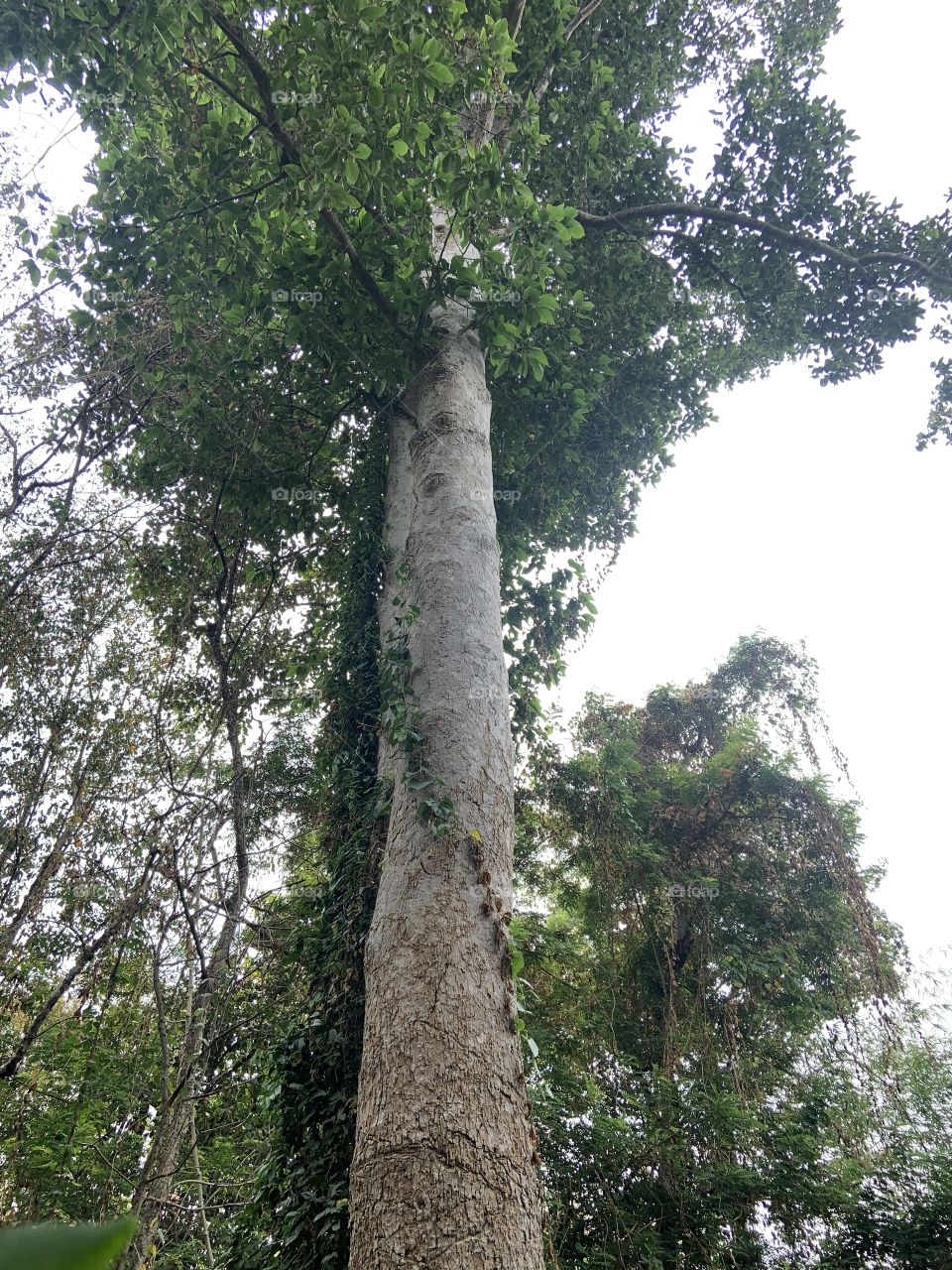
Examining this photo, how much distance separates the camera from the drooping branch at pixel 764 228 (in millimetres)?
7074

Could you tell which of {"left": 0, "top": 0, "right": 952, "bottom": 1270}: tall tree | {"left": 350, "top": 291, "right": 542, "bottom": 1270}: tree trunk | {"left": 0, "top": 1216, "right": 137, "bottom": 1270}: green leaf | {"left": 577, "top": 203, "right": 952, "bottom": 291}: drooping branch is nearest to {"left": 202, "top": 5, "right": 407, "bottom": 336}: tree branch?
{"left": 0, "top": 0, "right": 952, "bottom": 1270}: tall tree

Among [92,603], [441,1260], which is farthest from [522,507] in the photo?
[441,1260]

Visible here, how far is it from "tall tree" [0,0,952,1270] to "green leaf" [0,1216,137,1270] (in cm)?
207

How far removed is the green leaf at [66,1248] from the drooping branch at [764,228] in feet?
25.6

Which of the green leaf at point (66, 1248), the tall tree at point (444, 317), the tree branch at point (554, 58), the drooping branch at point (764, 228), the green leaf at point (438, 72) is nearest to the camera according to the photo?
the green leaf at point (66, 1248)

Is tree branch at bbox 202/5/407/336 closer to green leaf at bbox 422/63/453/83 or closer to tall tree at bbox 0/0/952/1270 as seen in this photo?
tall tree at bbox 0/0/952/1270

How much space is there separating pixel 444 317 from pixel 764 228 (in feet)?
13.4

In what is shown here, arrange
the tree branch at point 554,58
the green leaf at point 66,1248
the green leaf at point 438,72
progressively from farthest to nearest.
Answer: the tree branch at point 554,58
the green leaf at point 438,72
the green leaf at point 66,1248

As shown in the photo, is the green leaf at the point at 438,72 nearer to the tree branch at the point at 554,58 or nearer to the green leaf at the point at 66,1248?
the tree branch at the point at 554,58

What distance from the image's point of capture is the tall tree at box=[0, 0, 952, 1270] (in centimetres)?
244

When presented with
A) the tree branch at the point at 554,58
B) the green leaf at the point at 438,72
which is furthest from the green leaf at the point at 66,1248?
the tree branch at the point at 554,58

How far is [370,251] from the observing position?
5480 mm

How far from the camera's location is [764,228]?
7.28 meters

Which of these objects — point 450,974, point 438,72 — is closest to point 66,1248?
point 450,974
